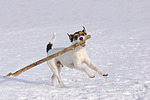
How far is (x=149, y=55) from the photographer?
34.4 feet

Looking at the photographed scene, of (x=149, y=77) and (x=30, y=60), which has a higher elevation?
(x=30, y=60)

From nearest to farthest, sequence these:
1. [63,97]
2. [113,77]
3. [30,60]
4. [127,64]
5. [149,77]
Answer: [63,97]
[149,77]
[113,77]
[127,64]
[30,60]

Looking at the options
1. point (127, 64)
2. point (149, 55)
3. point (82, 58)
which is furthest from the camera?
point (149, 55)

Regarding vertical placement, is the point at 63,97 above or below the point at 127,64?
above

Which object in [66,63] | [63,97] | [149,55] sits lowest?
[149,55]

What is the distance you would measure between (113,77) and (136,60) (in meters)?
2.89

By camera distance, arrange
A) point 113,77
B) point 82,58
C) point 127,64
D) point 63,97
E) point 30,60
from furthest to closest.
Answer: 1. point 30,60
2. point 127,64
3. point 113,77
4. point 82,58
5. point 63,97

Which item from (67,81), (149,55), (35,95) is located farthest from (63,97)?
(149,55)

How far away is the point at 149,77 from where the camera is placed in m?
6.62

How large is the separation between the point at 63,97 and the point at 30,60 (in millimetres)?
7023

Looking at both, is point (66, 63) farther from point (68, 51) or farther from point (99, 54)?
point (99, 54)

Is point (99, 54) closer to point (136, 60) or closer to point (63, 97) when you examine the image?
point (136, 60)

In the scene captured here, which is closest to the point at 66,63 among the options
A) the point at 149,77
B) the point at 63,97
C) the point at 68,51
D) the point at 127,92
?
the point at 68,51

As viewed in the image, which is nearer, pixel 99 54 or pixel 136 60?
pixel 136 60
